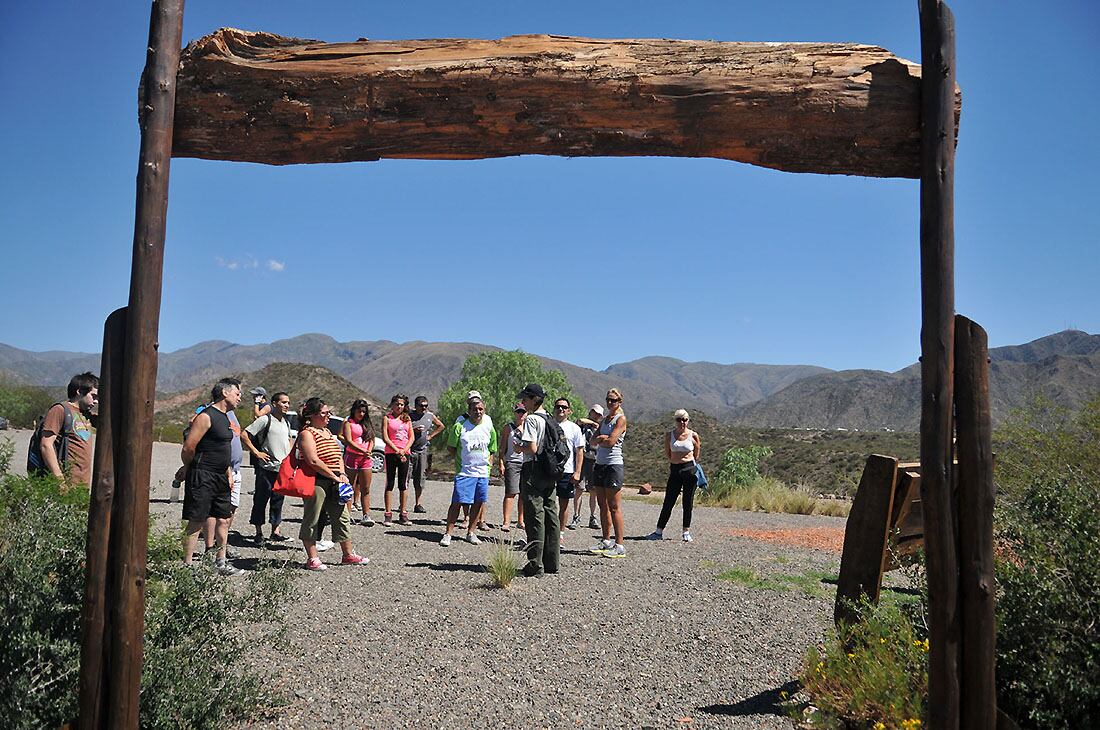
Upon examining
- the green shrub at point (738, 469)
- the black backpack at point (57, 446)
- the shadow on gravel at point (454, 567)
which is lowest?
the shadow on gravel at point (454, 567)

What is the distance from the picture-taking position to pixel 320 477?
821 cm

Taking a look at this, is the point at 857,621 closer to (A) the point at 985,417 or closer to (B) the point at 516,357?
(A) the point at 985,417

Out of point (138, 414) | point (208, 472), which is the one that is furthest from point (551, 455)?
point (138, 414)

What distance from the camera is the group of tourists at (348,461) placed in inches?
275

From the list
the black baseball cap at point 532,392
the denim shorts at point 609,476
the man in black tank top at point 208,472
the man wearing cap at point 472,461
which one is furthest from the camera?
the man wearing cap at point 472,461

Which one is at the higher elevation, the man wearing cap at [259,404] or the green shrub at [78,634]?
the man wearing cap at [259,404]

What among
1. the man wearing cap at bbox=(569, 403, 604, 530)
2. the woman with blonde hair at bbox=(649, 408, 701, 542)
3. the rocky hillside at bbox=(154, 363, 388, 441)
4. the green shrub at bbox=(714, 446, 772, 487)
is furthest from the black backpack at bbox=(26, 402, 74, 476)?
the rocky hillside at bbox=(154, 363, 388, 441)

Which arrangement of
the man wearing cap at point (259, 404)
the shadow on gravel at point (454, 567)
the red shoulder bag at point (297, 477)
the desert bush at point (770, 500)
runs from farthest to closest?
the desert bush at point (770, 500)
the man wearing cap at point (259, 404)
the shadow on gravel at point (454, 567)
the red shoulder bag at point (297, 477)

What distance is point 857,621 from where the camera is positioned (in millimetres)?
4469

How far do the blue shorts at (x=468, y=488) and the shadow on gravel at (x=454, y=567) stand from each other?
1.27 m

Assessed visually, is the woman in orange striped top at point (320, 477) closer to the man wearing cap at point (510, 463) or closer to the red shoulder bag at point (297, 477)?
the red shoulder bag at point (297, 477)

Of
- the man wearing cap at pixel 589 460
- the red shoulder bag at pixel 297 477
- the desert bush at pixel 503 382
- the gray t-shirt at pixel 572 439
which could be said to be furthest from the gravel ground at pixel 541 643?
the desert bush at pixel 503 382

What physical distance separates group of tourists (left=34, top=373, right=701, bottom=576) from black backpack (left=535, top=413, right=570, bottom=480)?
10mm

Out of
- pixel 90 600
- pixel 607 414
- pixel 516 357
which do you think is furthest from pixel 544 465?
pixel 516 357
